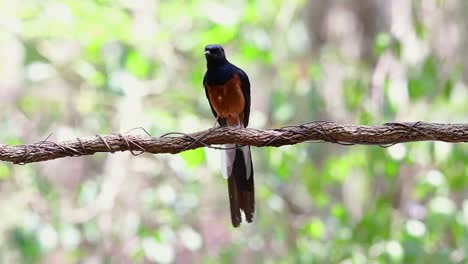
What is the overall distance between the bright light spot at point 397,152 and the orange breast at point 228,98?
0.82 m

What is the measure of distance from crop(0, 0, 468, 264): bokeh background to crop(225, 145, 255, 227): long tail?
0.83m

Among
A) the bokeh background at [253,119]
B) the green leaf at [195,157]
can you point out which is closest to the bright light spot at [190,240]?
the bokeh background at [253,119]

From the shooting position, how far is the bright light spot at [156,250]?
421cm

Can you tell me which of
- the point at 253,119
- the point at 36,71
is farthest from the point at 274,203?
the point at 36,71

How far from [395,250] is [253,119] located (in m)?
1.50

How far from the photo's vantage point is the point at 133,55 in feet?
15.1

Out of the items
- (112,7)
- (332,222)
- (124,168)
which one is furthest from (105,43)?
(332,222)

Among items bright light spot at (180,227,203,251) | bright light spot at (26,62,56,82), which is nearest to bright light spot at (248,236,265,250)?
bright light spot at (180,227,203,251)

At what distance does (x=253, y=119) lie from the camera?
15.8 ft

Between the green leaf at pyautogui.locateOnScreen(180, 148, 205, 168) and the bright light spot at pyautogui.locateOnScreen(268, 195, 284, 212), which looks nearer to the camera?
the green leaf at pyautogui.locateOnScreen(180, 148, 205, 168)

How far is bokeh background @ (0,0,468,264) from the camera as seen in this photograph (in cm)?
407

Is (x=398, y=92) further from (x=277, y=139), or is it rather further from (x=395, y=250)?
(x=277, y=139)

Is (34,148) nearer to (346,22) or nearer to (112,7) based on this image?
(112,7)

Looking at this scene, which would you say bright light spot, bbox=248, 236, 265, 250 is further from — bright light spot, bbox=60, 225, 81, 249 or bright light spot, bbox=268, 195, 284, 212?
bright light spot, bbox=60, 225, 81, 249
